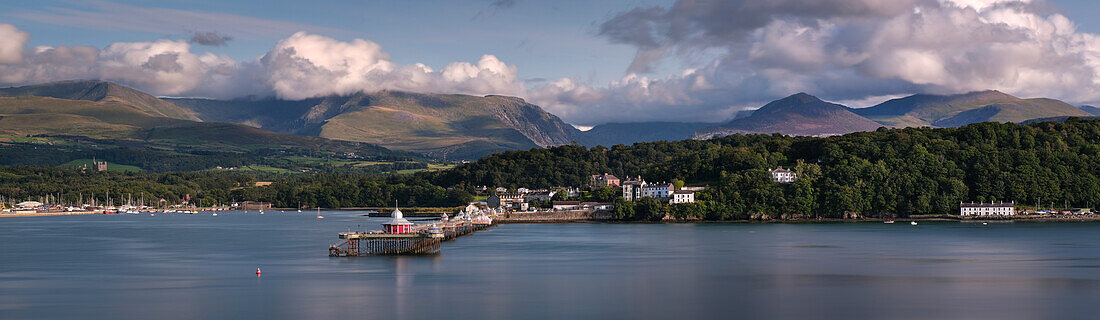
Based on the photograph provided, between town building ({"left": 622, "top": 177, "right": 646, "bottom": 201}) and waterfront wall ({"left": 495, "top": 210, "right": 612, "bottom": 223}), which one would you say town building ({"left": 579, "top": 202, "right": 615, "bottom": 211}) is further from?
town building ({"left": 622, "top": 177, "right": 646, "bottom": 201})

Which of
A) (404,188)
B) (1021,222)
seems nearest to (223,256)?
(1021,222)

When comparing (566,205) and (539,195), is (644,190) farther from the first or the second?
(539,195)

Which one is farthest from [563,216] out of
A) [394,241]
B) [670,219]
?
[394,241]

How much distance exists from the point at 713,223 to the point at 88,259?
81.5 meters

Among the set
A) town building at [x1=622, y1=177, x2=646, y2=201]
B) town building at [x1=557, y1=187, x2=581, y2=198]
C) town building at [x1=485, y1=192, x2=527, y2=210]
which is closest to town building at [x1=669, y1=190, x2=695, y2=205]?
town building at [x1=622, y1=177, x2=646, y2=201]

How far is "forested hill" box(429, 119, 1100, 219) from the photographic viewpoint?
13025 cm

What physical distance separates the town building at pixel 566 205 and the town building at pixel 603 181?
29.2 meters

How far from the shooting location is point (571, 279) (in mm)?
55312

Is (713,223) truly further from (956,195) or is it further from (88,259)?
(88,259)

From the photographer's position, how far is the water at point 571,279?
138ft

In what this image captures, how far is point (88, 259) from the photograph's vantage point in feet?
230

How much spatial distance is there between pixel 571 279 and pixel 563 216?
81.2 meters

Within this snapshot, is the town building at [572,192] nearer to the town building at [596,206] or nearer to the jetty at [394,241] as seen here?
the town building at [596,206]

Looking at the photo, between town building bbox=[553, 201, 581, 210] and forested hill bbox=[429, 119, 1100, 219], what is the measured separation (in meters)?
18.2
